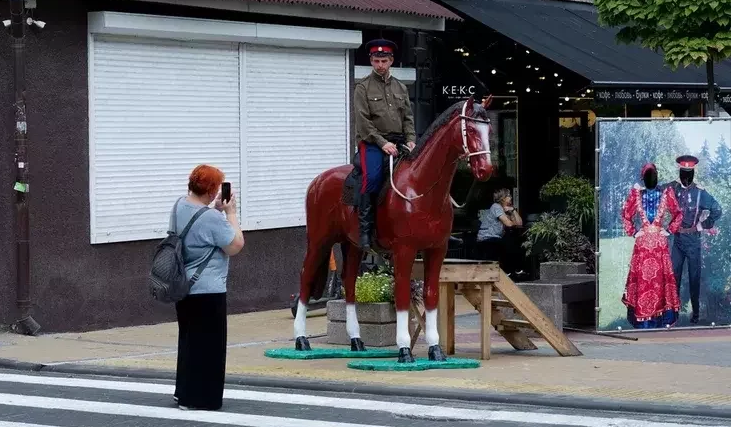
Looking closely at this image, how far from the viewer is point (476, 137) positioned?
1302cm

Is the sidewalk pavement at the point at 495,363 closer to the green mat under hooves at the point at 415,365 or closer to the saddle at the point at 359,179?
the green mat under hooves at the point at 415,365

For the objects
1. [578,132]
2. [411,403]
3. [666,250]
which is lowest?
[411,403]

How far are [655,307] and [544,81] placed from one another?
7692 mm

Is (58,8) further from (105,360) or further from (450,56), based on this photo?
(450,56)

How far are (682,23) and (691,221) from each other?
14.2ft

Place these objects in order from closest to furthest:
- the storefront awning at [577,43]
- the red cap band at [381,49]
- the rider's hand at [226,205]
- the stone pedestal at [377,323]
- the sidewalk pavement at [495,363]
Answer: the rider's hand at [226,205], the sidewalk pavement at [495,363], the red cap band at [381,49], the stone pedestal at [377,323], the storefront awning at [577,43]

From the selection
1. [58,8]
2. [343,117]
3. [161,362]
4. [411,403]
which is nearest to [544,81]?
[343,117]

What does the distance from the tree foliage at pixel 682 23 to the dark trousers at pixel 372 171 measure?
7.14 meters

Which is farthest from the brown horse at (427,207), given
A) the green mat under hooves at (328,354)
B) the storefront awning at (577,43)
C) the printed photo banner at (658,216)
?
the storefront awning at (577,43)

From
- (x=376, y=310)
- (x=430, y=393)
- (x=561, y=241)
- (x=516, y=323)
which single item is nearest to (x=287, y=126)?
(x=561, y=241)

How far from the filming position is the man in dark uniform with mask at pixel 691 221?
16.1m

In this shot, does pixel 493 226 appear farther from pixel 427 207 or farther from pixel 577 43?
pixel 427 207

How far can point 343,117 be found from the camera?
2052 centimetres

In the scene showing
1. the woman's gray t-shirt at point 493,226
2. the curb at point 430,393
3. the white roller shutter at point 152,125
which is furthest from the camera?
the woman's gray t-shirt at point 493,226
